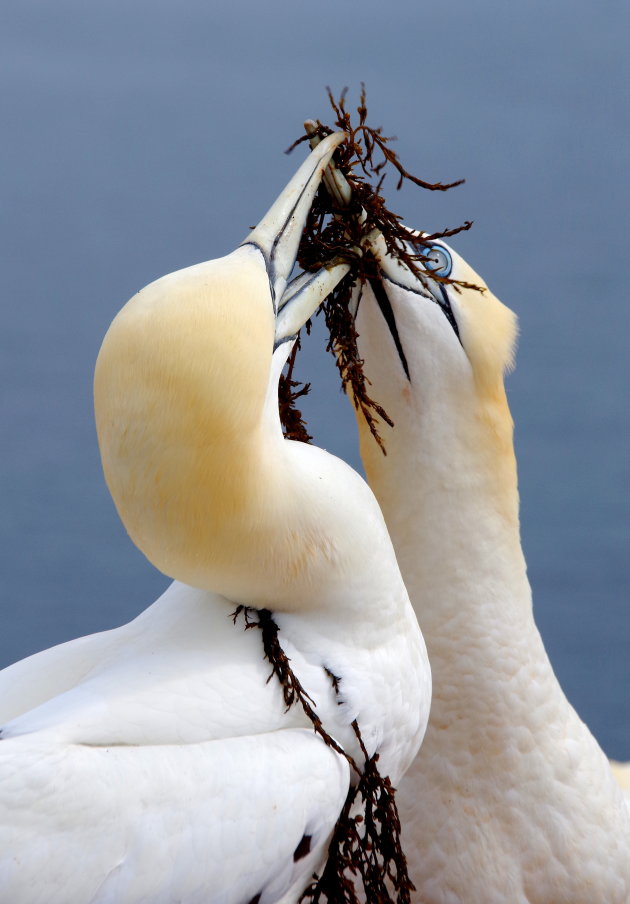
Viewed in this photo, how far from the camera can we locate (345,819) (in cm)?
223

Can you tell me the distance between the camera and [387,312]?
8.97 ft

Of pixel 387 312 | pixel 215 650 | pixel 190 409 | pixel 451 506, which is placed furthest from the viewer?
pixel 451 506

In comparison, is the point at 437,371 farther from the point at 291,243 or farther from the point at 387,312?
the point at 291,243

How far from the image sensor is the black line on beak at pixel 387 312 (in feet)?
8.83

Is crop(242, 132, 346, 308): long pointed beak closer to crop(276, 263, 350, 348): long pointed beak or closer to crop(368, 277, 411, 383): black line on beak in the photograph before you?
crop(276, 263, 350, 348): long pointed beak

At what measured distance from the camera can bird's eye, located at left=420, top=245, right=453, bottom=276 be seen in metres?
2.72

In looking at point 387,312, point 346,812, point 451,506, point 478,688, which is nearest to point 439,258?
point 387,312

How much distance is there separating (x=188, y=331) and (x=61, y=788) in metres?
0.66

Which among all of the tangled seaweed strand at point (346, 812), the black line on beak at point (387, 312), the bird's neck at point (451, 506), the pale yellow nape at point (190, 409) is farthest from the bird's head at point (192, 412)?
the bird's neck at point (451, 506)

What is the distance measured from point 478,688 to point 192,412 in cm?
114

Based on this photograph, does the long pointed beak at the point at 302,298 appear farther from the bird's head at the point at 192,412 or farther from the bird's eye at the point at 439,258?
the bird's eye at the point at 439,258

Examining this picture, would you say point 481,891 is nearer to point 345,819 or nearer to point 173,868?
point 345,819

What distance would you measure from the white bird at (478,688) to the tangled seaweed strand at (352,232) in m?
0.31

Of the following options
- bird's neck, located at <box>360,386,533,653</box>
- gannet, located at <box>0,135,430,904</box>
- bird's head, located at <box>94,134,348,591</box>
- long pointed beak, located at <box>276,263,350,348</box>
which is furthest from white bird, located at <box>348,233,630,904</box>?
bird's head, located at <box>94,134,348,591</box>
